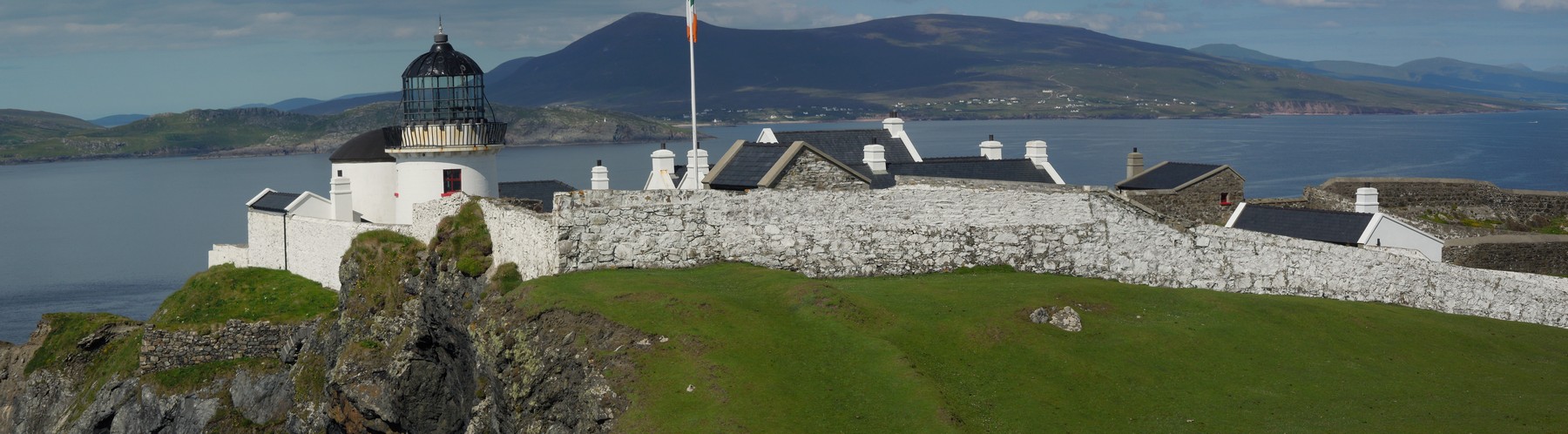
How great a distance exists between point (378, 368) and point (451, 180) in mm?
9613

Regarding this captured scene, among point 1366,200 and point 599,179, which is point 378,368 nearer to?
point 599,179

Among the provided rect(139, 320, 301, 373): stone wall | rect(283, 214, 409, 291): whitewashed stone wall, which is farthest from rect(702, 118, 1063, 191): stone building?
rect(139, 320, 301, 373): stone wall

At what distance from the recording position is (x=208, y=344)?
165 feet

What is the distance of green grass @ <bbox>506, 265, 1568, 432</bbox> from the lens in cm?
2350

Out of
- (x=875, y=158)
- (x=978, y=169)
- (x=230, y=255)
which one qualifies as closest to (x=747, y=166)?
(x=875, y=158)

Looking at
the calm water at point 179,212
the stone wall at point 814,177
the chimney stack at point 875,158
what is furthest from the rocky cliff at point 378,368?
the calm water at point 179,212

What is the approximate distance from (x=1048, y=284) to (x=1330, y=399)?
7.57m

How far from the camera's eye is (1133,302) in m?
30.2

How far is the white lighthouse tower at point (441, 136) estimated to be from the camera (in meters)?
47.5

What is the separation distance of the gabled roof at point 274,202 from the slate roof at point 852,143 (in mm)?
20502

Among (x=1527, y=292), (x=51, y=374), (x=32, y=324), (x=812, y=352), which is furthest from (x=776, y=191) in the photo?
(x=32, y=324)

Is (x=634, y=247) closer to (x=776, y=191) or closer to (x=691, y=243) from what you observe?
(x=691, y=243)

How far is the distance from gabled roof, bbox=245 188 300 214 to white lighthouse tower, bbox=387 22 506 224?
9712 millimetres

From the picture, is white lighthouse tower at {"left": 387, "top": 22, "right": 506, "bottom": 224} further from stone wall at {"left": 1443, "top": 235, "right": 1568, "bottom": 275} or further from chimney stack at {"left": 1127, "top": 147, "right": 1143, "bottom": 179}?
stone wall at {"left": 1443, "top": 235, "right": 1568, "bottom": 275}
